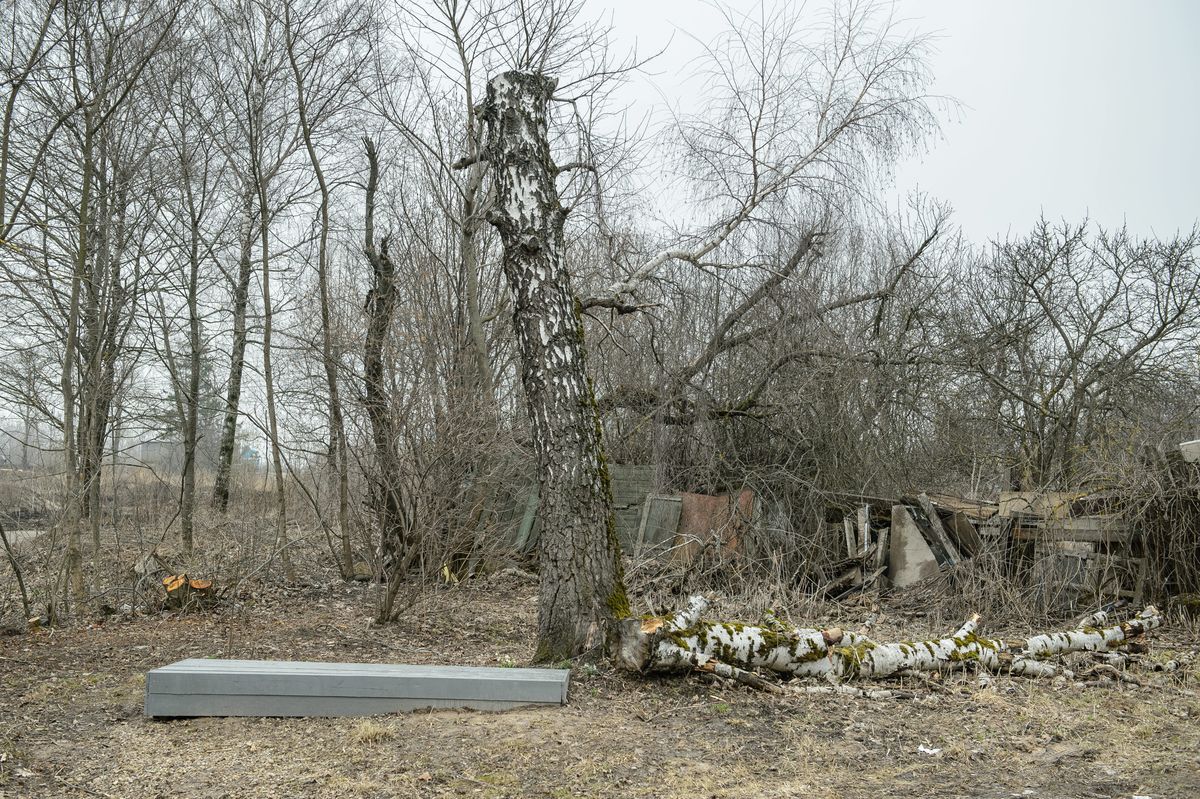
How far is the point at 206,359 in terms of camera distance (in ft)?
50.7

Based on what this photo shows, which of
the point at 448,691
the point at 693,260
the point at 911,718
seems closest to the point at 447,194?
the point at 693,260

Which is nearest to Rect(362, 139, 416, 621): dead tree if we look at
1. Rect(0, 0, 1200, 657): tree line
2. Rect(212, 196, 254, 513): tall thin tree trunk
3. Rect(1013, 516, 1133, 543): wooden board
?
Rect(0, 0, 1200, 657): tree line

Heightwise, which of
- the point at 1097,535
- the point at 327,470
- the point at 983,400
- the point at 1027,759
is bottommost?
the point at 1027,759

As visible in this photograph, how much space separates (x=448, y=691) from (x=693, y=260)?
697 cm

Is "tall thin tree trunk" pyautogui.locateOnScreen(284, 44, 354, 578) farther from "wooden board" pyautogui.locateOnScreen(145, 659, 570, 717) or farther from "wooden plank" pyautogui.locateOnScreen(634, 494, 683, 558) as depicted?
"wooden board" pyautogui.locateOnScreen(145, 659, 570, 717)

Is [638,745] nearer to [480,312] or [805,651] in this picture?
[805,651]

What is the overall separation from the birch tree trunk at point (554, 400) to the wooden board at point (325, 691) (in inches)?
32.7

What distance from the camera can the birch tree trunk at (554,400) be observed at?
5785 mm

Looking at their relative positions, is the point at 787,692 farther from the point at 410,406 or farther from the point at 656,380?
the point at 656,380

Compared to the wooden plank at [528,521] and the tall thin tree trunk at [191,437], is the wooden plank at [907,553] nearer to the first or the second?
the wooden plank at [528,521]

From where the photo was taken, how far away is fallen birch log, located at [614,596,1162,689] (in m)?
5.46

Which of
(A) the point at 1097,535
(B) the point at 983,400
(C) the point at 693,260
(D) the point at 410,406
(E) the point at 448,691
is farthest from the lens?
(B) the point at 983,400

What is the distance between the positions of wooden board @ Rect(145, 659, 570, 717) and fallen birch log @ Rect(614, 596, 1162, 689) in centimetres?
68


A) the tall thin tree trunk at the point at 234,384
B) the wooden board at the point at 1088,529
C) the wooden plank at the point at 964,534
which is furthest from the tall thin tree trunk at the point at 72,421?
the wooden board at the point at 1088,529
